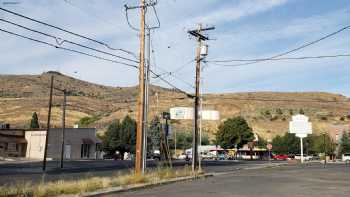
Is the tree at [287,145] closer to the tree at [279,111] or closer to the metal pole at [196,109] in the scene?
the tree at [279,111]

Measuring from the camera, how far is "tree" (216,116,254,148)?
349ft

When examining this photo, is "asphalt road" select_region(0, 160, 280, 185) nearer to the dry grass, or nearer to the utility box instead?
the dry grass

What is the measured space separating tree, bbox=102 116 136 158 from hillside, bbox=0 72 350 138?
110ft

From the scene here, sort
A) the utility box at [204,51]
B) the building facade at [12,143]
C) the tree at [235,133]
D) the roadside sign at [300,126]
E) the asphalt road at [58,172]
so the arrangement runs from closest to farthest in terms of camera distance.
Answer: the asphalt road at [58,172], the utility box at [204,51], the roadside sign at [300,126], the building facade at [12,143], the tree at [235,133]

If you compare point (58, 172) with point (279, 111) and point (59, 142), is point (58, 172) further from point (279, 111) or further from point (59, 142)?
point (279, 111)

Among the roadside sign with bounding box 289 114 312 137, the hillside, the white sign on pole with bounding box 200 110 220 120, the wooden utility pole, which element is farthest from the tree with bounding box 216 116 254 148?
the wooden utility pole

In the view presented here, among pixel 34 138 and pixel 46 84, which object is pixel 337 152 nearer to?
pixel 34 138

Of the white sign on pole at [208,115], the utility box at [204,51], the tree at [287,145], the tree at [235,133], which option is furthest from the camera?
the tree at [287,145]

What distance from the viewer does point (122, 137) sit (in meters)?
102

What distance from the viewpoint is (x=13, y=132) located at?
88062mm

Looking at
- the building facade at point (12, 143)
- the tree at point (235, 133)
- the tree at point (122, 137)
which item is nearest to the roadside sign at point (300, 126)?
the tree at point (235, 133)

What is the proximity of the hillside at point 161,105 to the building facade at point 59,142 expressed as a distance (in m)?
45.5

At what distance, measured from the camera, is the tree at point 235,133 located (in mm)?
106375

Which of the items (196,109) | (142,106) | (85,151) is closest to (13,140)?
(85,151)
